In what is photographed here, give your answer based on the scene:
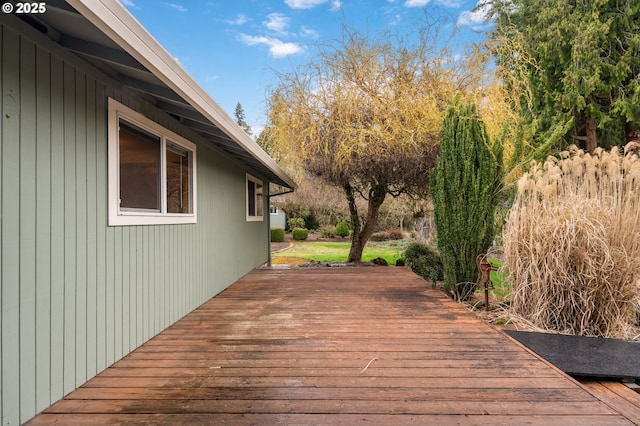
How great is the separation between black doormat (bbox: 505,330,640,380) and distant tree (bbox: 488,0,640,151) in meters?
7.13

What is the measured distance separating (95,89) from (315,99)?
486 cm

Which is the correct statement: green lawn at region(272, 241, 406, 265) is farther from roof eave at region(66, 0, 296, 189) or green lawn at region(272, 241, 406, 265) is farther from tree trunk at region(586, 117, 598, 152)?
roof eave at region(66, 0, 296, 189)

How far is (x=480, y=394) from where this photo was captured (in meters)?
2.01

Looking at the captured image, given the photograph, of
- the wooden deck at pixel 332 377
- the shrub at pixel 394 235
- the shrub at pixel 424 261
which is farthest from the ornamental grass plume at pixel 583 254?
the shrub at pixel 394 235

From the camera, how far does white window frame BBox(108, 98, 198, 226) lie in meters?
2.50

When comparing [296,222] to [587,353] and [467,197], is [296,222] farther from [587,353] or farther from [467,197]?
[587,353]

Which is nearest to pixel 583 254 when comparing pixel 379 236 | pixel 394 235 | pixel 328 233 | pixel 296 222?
pixel 379 236

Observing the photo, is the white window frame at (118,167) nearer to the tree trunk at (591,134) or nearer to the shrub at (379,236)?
the tree trunk at (591,134)

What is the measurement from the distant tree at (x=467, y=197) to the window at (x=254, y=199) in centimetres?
422

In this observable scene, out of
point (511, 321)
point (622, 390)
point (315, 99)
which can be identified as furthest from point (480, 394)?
point (315, 99)

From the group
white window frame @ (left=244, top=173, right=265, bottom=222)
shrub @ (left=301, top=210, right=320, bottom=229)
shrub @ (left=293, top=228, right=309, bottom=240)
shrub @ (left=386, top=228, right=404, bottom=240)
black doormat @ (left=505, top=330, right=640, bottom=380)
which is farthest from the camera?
shrub @ (left=301, top=210, right=320, bottom=229)

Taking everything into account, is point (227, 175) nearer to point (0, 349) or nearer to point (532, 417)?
point (0, 349)

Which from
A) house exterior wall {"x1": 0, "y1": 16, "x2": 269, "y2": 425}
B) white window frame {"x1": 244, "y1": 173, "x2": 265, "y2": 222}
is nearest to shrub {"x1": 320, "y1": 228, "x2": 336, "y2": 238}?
white window frame {"x1": 244, "y1": 173, "x2": 265, "y2": 222}

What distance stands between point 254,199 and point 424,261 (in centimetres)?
428
